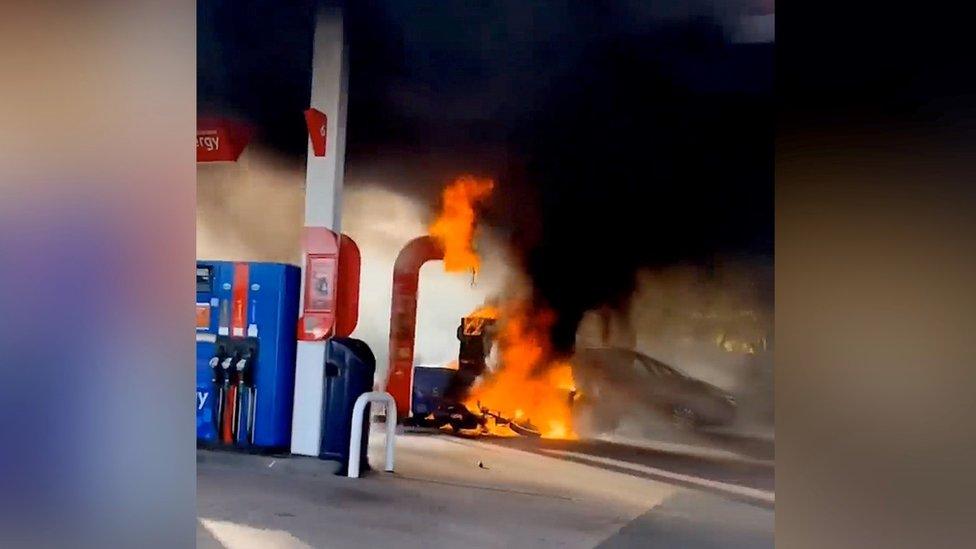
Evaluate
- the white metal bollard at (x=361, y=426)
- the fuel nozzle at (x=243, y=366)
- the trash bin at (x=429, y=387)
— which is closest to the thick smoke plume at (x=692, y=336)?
the trash bin at (x=429, y=387)

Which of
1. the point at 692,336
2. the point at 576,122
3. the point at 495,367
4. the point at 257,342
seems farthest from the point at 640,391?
the point at 257,342

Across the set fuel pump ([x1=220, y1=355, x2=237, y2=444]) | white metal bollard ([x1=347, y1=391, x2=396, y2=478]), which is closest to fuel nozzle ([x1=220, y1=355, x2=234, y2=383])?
fuel pump ([x1=220, y1=355, x2=237, y2=444])

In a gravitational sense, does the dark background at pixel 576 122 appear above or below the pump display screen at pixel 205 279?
above

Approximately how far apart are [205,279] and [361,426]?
0.58 meters

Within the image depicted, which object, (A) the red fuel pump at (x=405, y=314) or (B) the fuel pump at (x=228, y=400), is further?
(B) the fuel pump at (x=228, y=400)

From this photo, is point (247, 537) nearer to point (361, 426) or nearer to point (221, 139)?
point (361, 426)

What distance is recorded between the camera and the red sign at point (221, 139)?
189cm

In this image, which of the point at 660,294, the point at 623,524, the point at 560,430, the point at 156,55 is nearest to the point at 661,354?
the point at 660,294

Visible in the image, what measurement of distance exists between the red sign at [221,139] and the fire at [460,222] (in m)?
0.58

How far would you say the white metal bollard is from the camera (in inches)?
70.3

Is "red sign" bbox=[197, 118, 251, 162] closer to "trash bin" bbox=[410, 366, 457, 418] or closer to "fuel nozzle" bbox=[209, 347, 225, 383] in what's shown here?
"fuel nozzle" bbox=[209, 347, 225, 383]

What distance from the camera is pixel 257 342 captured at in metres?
1.87

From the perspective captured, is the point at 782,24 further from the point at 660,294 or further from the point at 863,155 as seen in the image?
the point at 660,294

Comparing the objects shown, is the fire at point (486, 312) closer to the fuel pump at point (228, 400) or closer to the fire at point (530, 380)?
the fire at point (530, 380)
